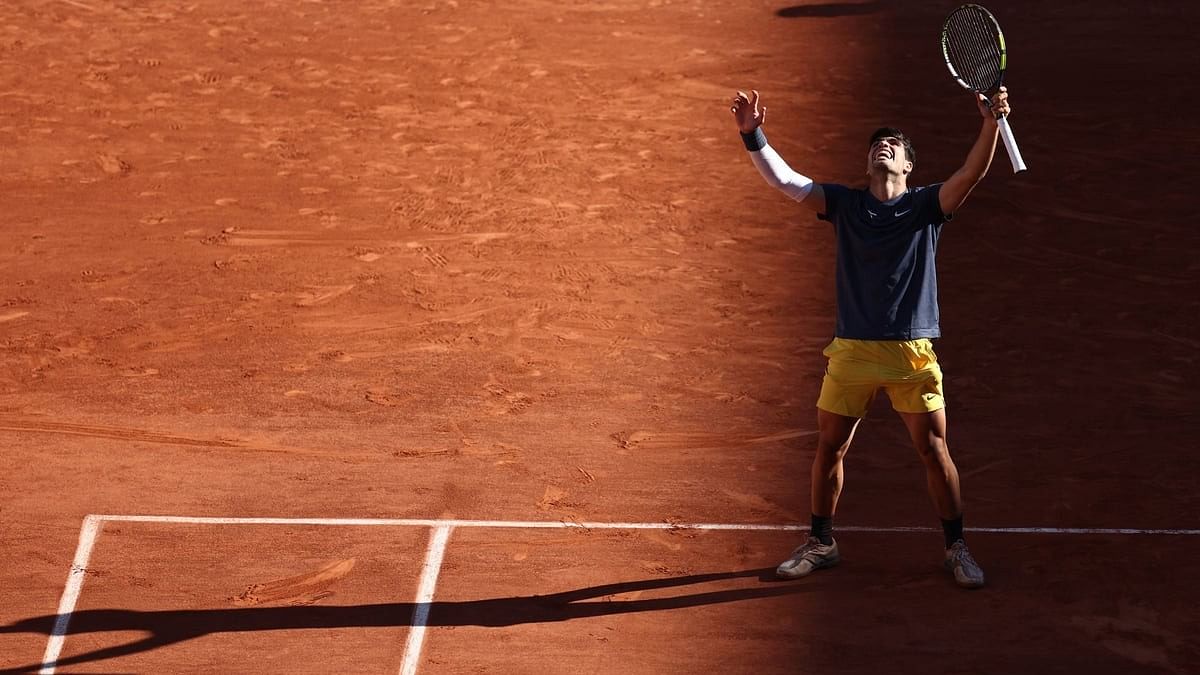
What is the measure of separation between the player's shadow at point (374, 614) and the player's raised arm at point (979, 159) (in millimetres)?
2065

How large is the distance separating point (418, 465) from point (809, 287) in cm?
391

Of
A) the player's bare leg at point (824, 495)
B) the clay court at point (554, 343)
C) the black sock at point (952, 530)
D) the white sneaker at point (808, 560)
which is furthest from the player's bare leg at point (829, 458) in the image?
the black sock at point (952, 530)

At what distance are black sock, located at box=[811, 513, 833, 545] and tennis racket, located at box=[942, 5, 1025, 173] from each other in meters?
2.00

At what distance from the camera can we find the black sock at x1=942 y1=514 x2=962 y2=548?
7523mm

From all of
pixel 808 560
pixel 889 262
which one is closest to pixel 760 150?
pixel 889 262

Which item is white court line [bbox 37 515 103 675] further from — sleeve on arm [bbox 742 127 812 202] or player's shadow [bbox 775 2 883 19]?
player's shadow [bbox 775 2 883 19]

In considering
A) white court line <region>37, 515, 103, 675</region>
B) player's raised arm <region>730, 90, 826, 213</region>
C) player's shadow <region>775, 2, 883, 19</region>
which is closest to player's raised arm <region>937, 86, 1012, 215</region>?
player's raised arm <region>730, 90, 826, 213</region>

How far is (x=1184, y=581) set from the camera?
756 cm

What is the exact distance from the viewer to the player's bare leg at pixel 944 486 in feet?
23.7

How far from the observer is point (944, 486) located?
7.38 metres

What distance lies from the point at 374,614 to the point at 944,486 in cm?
283

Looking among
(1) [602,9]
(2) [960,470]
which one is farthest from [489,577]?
(1) [602,9]

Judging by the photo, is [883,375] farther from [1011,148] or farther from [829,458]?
[1011,148]

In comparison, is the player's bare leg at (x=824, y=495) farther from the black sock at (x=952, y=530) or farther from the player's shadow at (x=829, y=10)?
the player's shadow at (x=829, y=10)
